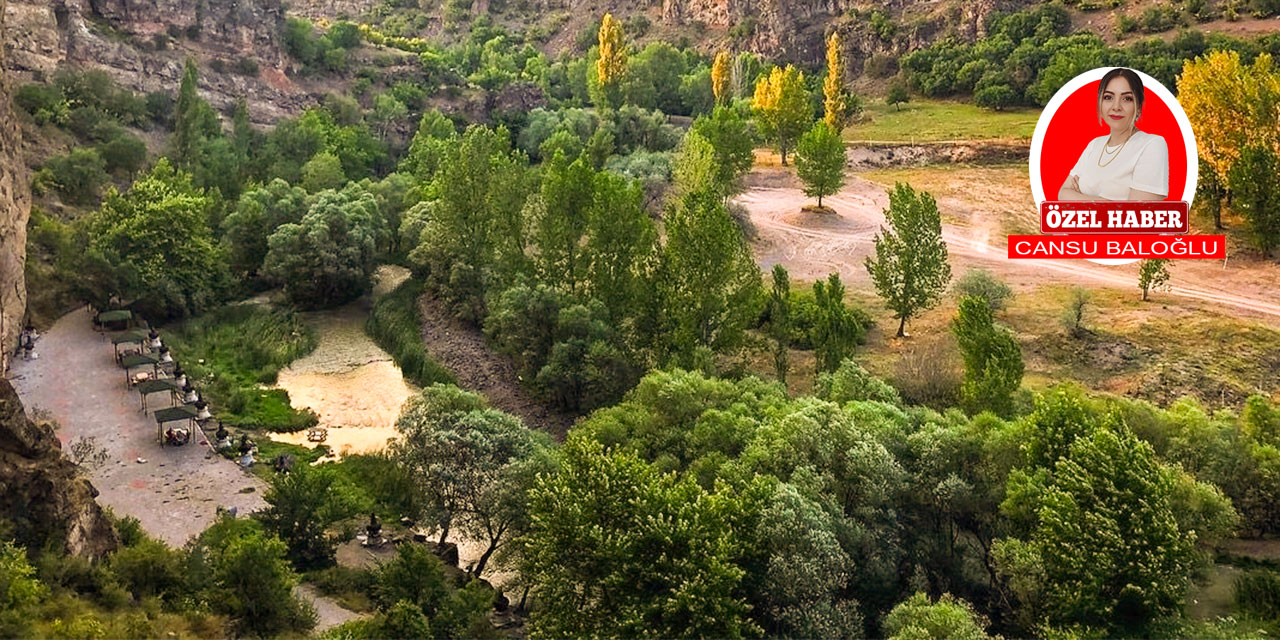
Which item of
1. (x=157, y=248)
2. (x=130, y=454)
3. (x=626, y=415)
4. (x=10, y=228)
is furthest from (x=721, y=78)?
(x=130, y=454)

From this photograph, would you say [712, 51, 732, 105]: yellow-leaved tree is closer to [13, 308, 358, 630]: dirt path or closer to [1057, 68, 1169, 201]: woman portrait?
[13, 308, 358, 630]: dirt path

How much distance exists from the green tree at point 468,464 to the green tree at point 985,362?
13.6 meters

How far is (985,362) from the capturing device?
3088cm

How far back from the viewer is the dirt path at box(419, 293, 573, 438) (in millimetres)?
38062

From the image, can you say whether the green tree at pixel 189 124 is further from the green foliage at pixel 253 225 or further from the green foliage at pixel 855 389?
the green foliage at pixel 855 389

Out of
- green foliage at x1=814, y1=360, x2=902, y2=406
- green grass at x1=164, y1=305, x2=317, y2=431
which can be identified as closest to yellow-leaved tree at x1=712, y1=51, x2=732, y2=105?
green grass at x1=164, y1=305, x2=317, y2=431

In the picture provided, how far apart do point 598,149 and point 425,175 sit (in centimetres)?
1350

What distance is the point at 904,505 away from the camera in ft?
81.8

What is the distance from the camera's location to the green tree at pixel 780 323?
3575 centimetres

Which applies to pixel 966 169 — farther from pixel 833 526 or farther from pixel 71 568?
pixel 71 568

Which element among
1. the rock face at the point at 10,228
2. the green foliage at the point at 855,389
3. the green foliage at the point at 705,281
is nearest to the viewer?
the green foliage at the point at 855,389

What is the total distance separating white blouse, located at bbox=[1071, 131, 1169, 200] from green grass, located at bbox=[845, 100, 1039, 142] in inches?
2180

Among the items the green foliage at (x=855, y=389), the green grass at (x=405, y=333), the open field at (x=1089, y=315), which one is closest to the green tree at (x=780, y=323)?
the open field at (x=1089, y=315)

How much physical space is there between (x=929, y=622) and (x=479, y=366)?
26.8 m
